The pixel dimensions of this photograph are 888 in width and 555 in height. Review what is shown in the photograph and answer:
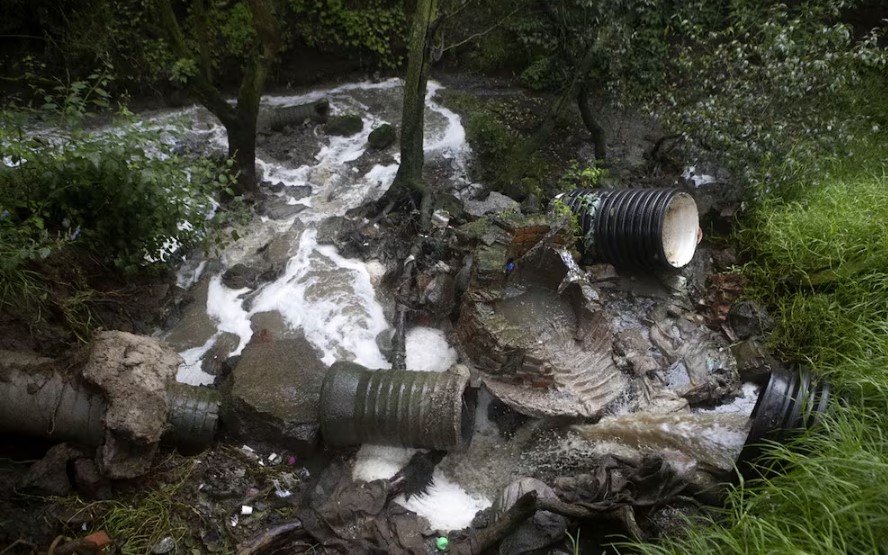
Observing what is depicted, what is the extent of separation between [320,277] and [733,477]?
412 cm

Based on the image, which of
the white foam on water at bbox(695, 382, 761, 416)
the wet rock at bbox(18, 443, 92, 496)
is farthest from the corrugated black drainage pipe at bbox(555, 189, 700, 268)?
the wet rock at bbox(18, 443, 92, 496)

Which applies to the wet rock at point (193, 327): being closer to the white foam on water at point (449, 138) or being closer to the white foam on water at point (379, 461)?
the white foam on water at point (379, 461)

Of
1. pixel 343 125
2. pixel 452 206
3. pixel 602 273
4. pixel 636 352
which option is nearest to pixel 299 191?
pixel 343 125

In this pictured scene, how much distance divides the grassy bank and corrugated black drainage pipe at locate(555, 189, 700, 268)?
2.42 ft

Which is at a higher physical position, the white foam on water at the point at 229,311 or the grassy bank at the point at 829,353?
the grassy bank at the point at 829,353

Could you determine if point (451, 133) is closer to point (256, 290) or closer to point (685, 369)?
point (256, 290)

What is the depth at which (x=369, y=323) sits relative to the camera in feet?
16.8

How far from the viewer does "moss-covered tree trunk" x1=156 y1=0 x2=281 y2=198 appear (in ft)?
18.6

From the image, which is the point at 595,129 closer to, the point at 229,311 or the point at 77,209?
the point at 229,311

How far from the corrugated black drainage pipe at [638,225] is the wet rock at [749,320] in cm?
68

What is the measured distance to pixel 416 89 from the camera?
6074 mm

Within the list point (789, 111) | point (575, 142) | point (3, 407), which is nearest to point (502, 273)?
point (3, 407)

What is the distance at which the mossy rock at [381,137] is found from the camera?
7.84 meters

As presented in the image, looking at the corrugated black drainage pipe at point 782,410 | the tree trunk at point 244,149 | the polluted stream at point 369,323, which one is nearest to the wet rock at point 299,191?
the polluted stream at point 369,323
